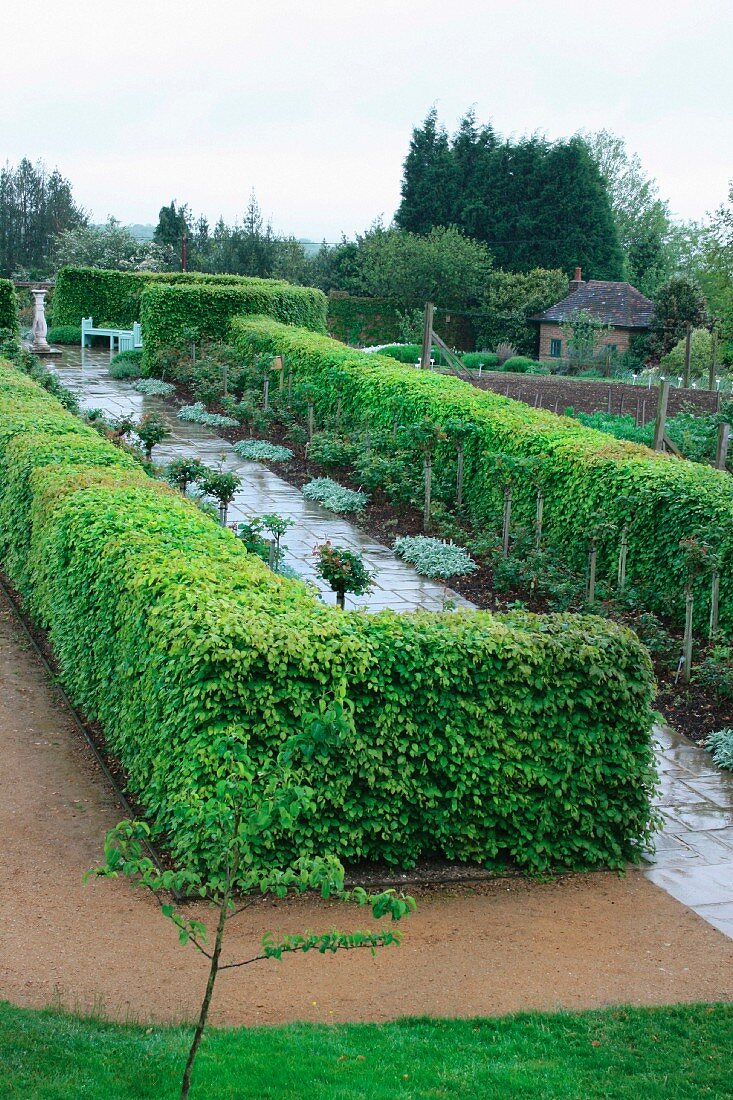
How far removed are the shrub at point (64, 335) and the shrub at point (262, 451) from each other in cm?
1309

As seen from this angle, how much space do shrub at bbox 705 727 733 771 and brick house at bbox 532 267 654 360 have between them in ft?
128

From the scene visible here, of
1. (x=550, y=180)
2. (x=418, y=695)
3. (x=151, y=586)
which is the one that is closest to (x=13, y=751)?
(x=151, y=586)

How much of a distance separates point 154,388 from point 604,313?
3012 cm

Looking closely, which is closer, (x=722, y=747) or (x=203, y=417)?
(x=722, y=747)

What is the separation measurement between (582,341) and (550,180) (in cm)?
1848

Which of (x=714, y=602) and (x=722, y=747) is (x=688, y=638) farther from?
(x=722, y=747)

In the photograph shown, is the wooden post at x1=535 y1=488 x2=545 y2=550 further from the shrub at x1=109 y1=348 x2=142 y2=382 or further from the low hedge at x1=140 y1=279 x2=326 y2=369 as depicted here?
the shrub at x1=109 y1=348 x2=142 y2=382

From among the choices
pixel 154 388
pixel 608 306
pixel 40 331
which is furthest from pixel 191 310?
pixel 608 306

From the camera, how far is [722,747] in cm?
828

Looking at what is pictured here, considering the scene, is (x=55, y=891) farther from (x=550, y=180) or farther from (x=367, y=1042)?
(x=550, y=180)

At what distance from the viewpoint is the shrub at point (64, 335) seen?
96.2 feet

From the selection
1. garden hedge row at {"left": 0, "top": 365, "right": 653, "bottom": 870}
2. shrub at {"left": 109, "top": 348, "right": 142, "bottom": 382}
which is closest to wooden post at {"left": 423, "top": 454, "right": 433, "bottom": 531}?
garden hedge row at {"left": 0, "top": 365, "right": 653, "bottom": 870}

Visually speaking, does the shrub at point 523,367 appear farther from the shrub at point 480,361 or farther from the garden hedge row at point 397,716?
the garden hedge row at point 397,716

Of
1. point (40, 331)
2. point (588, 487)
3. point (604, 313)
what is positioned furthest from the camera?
point (604, 313)
